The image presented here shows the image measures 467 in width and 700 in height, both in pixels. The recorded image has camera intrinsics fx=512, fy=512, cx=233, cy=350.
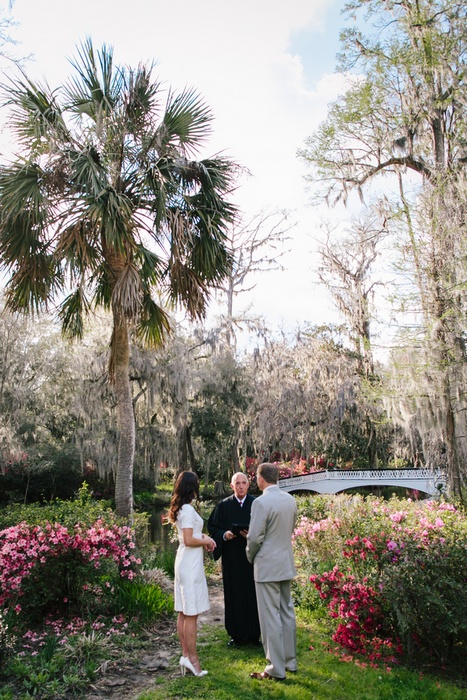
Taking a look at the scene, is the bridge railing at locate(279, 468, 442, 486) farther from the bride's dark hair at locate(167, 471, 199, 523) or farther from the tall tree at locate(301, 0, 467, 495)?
the bride's dark hair at locate(167, 471, 199, 523)

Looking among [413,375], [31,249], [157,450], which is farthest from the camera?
[157,450]

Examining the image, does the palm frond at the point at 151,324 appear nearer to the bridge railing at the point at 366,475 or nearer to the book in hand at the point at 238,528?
the book in hand at the point at 238,528

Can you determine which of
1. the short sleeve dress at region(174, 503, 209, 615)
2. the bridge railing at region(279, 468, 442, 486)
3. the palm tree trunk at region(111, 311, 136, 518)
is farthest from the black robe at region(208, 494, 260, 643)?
the bridge railing at region(279, 468, 442, 486)

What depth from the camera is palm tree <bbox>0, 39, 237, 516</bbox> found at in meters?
6.91

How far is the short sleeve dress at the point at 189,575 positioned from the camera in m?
3.96

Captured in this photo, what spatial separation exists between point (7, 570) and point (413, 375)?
6793 millimetres

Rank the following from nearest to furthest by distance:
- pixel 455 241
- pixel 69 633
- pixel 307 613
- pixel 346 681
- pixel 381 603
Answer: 1. pixel 346 681
2. pixel 381 603
3. pixel 69 633
4. pixel 307 613
5. pixel 455 241

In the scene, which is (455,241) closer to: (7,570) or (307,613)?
(307,613)

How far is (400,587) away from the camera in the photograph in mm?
3863

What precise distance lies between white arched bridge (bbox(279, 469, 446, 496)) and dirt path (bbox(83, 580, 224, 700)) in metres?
20.1

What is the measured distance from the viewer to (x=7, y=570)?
494 cm

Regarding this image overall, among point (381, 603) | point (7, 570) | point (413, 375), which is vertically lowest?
point (381, 603)

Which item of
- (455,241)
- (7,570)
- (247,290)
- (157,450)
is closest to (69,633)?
(7,570)

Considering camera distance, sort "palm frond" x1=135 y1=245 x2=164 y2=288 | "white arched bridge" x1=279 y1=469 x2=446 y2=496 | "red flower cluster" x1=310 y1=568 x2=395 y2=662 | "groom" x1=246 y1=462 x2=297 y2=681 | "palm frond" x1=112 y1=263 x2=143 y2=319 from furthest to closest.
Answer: "white arched bridge" x1=279 y1=469 x2=446 y2=496
"palm frond" x1=135 y1=245 x2=164 y2=288
"palm frond" x1=112 y1=263 x2=143 y2=319
"red flower cluster" x1=310 y1=568 x2=395 y2=662
"groom" x1=246 y1=462 x2=297 y2=681
